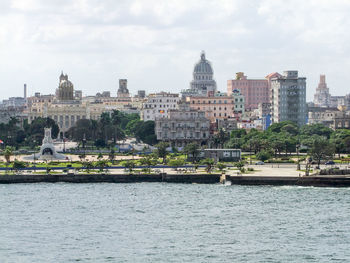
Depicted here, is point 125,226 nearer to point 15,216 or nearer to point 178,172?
point 15,216

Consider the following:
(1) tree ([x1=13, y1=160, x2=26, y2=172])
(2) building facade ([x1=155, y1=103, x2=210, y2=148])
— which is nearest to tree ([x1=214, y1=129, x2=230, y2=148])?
(2) building facade ([x1=155, y1=103, x2=210, y2=148])

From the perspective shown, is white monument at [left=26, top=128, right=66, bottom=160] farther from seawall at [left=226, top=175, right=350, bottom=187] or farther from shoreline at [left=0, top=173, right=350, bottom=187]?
seawall at [left=226, top=175, right=350, bottom=187]

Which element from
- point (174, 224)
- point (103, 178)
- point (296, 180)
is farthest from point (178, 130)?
point (174, 224)

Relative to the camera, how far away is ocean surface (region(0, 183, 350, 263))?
79375 mm

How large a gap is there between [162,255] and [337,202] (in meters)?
35.9

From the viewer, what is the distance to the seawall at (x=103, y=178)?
13062 centimetres

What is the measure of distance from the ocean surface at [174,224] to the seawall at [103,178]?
4690 mm

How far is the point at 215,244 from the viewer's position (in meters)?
82.8

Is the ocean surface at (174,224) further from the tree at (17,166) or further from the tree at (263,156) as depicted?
the tree at (263,156)

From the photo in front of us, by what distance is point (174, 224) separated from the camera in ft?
306

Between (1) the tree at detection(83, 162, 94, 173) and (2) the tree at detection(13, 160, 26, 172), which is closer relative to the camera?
(1) the tree at detection(83, 162, 94, 173)

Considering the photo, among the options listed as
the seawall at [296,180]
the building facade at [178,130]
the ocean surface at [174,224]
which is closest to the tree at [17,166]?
the ocean surface at [174,224]

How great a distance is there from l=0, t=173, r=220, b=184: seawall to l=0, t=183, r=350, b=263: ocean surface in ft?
15.4

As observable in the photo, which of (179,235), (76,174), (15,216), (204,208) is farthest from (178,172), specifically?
(179,235)
